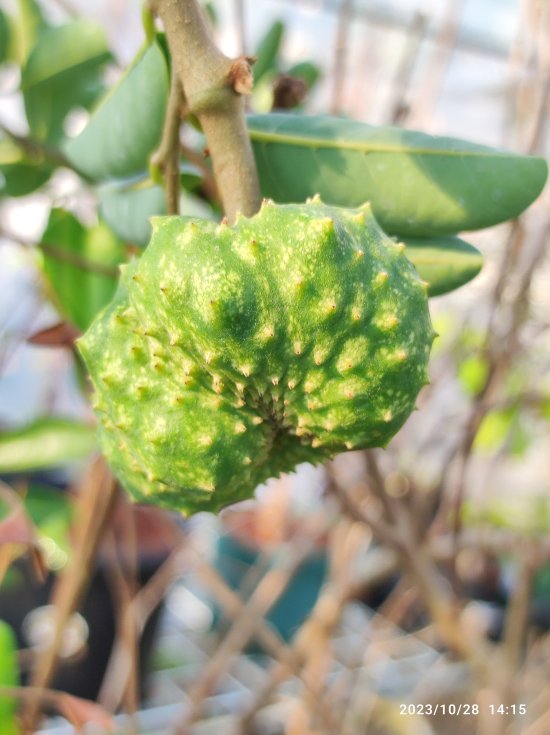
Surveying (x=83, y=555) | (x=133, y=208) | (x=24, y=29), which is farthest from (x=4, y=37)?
(x=83, y=555)

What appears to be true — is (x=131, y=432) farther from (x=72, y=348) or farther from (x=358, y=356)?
(x=72, y=348)

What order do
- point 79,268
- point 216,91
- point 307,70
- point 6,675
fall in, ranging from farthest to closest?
point 307,70 → point 79,268 → point 6,675 → point 216,91

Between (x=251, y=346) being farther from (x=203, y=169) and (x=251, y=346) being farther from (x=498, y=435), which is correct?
(x=498, y=435)

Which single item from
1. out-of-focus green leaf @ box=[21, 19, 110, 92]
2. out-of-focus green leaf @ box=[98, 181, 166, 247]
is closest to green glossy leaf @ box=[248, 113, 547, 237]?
out-of-focus green leaf @ box=[98, 181, 166, 247]

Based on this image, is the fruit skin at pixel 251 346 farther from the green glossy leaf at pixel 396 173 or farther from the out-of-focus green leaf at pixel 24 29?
the out-of-focus green leaf at pixel 24 29

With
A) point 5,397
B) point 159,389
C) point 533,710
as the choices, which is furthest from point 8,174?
point 5,397
